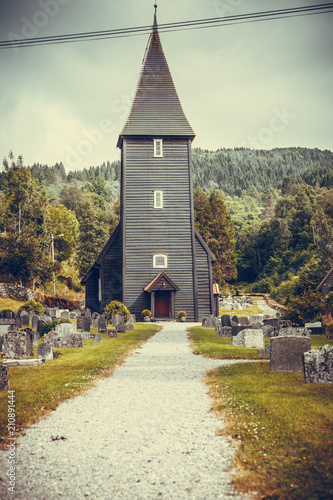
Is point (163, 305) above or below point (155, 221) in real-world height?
below

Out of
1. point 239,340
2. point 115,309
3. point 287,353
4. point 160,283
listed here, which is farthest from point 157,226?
point 287,353

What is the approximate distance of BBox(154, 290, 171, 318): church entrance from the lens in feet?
124

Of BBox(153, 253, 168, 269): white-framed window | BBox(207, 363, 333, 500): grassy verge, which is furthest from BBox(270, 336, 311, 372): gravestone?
BBox(153, 253, 168, 269): white-framed window

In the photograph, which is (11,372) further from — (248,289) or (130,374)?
(248,289)

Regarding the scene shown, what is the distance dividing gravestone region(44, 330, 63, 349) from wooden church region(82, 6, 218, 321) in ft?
60.0

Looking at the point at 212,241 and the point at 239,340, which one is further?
the point at 212,241

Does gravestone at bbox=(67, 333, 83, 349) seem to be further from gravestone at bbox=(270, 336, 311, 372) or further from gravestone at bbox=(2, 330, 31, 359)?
gravestone at bbox=(270, 336, 311, 372)

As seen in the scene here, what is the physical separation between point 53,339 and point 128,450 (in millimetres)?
12230

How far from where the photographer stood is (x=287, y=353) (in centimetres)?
1248

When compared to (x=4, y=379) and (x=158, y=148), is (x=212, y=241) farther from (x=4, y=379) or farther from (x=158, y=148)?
(x=4, y=379)

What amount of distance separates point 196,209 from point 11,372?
6057 centimetres

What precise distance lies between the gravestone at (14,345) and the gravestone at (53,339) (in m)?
2.86

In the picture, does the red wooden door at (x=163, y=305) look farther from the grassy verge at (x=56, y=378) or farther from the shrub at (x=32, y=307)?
the grassy verge at (x=56, y=378)

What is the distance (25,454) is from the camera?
6445mm
